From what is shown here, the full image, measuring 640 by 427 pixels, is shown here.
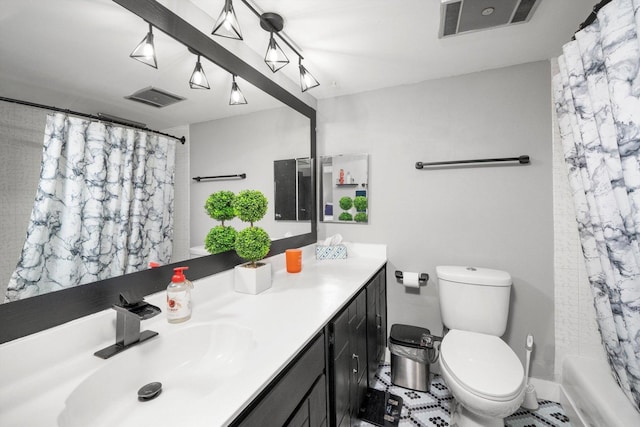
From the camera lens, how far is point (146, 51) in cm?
103

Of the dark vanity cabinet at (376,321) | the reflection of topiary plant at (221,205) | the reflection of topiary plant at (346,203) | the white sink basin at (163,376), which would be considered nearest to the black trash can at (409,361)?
the dark vanity cabinet at (376,321)

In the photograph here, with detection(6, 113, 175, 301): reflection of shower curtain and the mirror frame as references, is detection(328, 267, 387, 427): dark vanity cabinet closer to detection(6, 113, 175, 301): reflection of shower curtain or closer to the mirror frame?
the mirror frame

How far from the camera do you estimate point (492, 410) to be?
1.18m

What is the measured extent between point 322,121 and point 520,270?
6.22 ft

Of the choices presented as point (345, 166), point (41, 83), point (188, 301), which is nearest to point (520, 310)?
point (345, 166)

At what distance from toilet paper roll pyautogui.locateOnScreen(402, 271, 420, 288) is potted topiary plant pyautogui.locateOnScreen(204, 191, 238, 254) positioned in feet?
4.22

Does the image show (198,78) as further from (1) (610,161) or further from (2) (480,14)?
(1) (610,161)

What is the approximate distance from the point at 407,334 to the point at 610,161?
57.6 inches

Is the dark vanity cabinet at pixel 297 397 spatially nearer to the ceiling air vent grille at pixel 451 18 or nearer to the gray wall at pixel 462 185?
the gray wall at pixel 462 185

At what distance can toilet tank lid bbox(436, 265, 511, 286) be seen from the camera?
168 centimetres

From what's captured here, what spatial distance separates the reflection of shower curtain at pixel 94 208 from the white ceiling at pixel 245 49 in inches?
3.8

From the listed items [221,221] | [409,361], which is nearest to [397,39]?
[221,221]

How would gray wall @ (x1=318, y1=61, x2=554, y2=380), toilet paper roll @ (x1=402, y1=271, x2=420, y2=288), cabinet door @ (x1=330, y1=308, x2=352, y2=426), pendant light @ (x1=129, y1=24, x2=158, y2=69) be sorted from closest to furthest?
pendant light @ (x1=129, y1=24, x2=158, y2=69)
cabinet door @ (x1=330, y1=308, x2=352, y2=426)
gray wall @ (x1=318, y1=61, x2=554, y2=380)
toilet paper roll @ (x1=402, y1=271, x2=420, y2=288)

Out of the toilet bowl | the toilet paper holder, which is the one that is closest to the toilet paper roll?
the toilet paper holder
